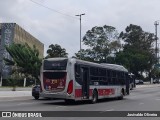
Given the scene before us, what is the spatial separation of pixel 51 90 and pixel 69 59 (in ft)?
7.62

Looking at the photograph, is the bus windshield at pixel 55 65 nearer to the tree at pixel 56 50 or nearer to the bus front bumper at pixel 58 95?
the bus front bumper at pixel 58 95

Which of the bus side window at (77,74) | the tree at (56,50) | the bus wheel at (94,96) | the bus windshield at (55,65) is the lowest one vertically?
the bus wheel at (94,96)

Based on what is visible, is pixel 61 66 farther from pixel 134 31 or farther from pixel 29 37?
pixel 134 31

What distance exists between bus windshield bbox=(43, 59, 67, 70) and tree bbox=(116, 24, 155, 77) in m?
78.8

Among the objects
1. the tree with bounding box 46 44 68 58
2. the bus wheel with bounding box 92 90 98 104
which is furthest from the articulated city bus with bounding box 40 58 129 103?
the tree with bounding box 46 44 68 58

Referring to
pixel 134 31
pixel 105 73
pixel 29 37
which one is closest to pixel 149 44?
pixel 134 31

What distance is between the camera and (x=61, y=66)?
87.1 feet

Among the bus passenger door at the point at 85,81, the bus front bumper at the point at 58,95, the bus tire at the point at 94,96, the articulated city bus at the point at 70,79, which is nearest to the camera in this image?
the bus front bumper at the point at 58,95

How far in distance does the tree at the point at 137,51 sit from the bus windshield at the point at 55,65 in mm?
78836

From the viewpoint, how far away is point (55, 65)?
26875mm

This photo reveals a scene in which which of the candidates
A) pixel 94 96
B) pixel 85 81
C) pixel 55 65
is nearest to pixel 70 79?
pixel 55 65

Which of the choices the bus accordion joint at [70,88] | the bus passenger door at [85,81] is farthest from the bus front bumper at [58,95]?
the bus passenger door at [85,81]

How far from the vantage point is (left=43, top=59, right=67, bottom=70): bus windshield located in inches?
1045

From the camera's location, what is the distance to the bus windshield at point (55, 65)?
26.5 m
